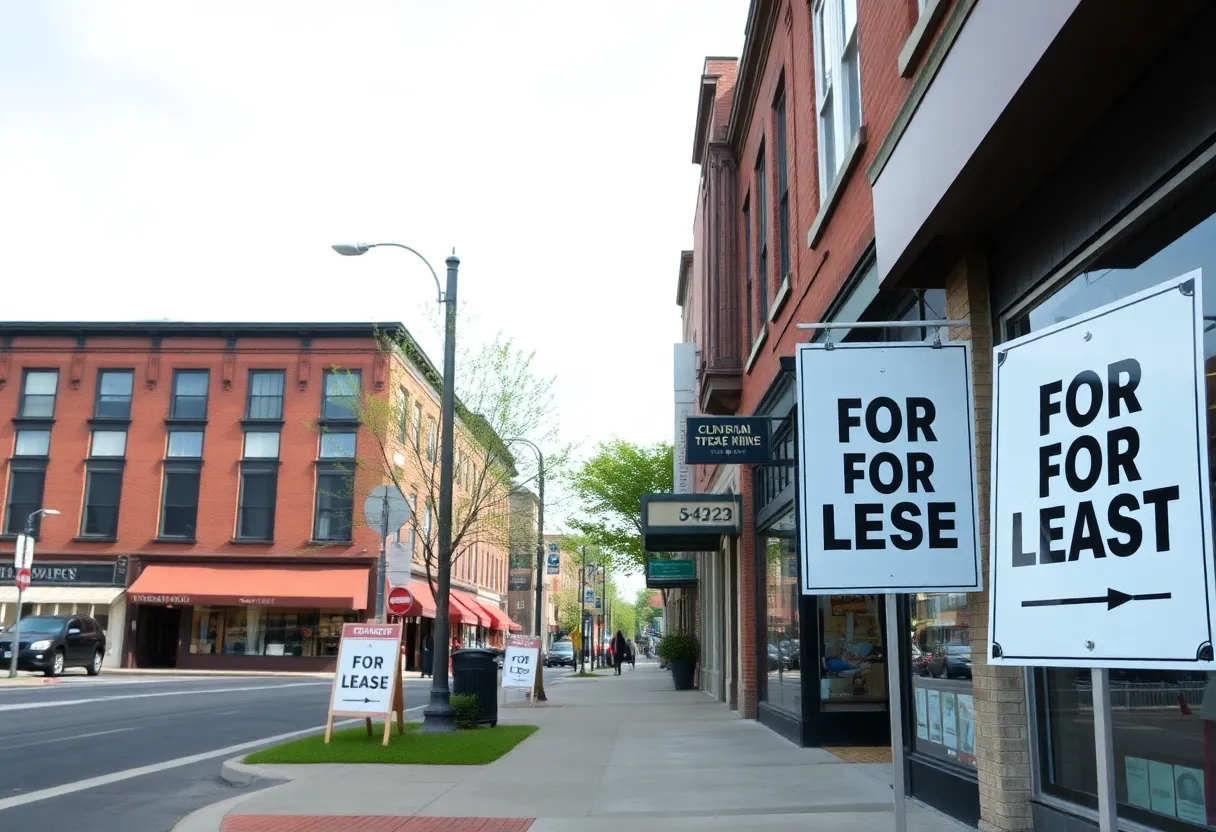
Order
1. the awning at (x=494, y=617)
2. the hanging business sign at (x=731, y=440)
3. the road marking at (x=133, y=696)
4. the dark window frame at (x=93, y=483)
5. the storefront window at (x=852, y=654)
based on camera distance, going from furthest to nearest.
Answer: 1. the awning at (x=494, y=617)
2. the dark window frame at (x=93, y=483)
3. the road marking at (x=133, y=696)
4. the hanging business sign at (x=731, y=440)
5. the storefront window at (x=852, y=654)

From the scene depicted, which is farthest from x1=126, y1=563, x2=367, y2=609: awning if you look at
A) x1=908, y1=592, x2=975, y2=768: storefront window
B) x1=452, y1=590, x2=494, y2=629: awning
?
x1=908, y1=592, x2=975, y2=768: storefront window

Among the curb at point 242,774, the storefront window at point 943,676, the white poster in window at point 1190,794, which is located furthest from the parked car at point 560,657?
the white poster in window at point 1190,794

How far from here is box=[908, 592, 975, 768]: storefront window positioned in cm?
703

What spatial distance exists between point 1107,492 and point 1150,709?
8.46 feet

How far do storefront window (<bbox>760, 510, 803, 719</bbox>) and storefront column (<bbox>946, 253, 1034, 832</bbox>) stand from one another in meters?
5.05

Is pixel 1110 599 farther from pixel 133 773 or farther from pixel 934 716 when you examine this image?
pixel 133 773

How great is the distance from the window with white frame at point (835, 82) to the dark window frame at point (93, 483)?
125 ft

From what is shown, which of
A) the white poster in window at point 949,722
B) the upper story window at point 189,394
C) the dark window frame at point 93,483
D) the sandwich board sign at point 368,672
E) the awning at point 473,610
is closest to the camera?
the white poster in window at point 949,722

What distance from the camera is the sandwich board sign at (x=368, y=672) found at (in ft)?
40.3

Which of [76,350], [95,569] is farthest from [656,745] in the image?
[76,350]

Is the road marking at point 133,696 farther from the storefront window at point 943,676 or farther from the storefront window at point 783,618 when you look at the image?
the storefront window at point 943,676

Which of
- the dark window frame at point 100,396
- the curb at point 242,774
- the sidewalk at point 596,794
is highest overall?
the dark window frame at point 100,396

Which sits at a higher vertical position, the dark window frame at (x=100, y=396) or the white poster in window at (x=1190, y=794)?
the dark window frame at (x=100, y=396)

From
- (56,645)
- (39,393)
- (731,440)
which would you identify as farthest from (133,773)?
(39,393)
